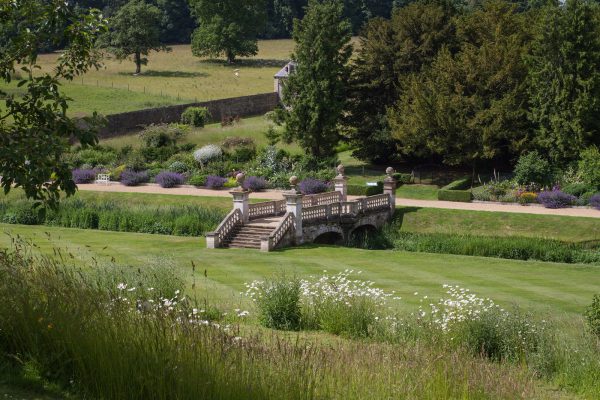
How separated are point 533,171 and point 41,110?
1695 inches

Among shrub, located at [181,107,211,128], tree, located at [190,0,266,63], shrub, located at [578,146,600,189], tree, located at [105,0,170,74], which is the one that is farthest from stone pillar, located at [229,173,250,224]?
tree, located at [190,0,266,63]

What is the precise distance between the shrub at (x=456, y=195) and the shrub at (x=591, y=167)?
21.3 ft

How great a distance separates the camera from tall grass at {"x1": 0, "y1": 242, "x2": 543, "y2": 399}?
41.1 ft

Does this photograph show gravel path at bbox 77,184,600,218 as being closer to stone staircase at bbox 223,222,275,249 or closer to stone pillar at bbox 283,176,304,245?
stone pillar at bbox 283,176,304,245

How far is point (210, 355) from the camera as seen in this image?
42.4 feet

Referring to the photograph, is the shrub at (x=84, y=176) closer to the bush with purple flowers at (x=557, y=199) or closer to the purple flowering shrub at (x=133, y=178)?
the purple flowering shrub at (x=133, y=178)

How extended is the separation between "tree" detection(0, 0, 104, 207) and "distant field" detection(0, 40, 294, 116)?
62.7 meters

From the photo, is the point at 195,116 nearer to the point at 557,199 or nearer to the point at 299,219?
the point at 299,219

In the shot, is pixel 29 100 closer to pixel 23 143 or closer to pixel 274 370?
pixel 23 143

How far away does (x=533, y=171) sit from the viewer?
2120 inches

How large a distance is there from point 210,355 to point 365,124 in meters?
50.7

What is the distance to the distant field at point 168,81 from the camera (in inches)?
3420

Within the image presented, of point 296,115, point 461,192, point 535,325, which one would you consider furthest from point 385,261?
point 296,115

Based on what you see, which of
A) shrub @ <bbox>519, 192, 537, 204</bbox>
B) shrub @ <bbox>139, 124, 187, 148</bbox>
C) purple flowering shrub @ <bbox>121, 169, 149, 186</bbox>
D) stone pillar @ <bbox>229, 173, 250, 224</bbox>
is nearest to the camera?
stone pillar @ <bbox>229, 173, 250, 224</bbox>
